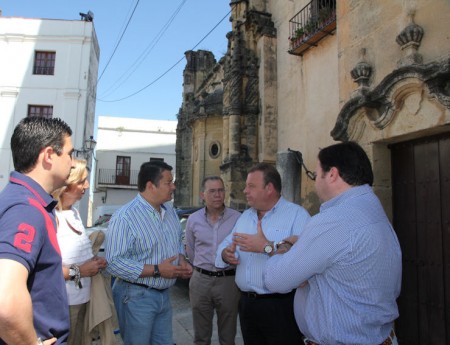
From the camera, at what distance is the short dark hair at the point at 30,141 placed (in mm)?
1608

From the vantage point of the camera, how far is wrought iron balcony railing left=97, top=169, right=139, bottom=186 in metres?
32.8

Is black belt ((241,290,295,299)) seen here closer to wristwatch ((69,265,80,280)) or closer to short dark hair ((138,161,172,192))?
short dark hair ((138,161,172,192))

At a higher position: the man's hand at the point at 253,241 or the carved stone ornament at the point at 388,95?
the carved stone ornament at the point at 388,95

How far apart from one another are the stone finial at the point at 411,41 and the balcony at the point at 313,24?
4.79 meters

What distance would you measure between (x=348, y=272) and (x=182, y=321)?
4610 mm

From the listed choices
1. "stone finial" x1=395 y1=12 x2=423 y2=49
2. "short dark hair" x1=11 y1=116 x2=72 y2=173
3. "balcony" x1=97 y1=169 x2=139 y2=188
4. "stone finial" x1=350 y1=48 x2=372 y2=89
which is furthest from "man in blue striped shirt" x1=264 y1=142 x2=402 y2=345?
"balcony" x1=97 y1=169 x2=139 y2=188

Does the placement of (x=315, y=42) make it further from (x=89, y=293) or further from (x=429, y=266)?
(x=89, y=293)

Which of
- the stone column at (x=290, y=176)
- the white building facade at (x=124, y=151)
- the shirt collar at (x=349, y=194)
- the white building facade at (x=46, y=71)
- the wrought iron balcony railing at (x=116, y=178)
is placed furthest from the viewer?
the wrought iron balcony railing at (x=116, y=178)

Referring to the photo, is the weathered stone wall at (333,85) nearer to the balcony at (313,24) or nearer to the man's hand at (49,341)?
the balcony at (313,24)

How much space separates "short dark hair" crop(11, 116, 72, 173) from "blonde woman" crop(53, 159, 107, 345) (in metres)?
1.34

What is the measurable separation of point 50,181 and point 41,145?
161 mm

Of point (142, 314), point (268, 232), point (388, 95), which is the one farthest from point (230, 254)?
point (388, 95)

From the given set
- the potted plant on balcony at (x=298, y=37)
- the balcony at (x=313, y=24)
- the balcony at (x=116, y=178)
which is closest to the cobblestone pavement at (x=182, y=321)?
the balcony at (x=313, y=24)

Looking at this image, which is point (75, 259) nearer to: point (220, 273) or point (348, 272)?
point (220, 273)
